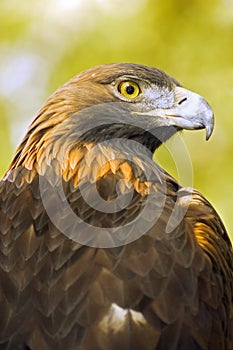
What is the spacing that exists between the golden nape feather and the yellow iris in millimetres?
44

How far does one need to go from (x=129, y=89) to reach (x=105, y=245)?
1046 millimetres

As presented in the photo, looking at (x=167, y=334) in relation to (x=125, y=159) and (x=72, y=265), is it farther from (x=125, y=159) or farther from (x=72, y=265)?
(x=125, y=159)

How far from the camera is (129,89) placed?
186 inches

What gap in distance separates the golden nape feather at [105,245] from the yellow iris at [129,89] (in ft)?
0.14

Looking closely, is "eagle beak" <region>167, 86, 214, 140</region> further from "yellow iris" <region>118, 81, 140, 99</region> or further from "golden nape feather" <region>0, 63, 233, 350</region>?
"yellow iris" <region>118, 81, 140, 99</region>

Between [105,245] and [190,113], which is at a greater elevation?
[190,113]

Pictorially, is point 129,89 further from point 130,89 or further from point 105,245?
point 105,245

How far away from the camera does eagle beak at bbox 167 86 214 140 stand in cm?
452

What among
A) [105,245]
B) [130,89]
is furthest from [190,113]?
[105,245]

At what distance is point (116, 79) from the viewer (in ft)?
15.4

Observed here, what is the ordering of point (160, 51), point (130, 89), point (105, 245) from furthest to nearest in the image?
1. point (160, 51)
2. point (130, 89)
3. point (105, 245)

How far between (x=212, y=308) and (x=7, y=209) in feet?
3.26

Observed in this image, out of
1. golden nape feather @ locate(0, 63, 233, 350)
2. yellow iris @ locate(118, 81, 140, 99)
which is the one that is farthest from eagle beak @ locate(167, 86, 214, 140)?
yellow iris @ locate(118, 81, 140, 99)

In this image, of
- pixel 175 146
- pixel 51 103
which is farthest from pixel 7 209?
pixel 175 146
